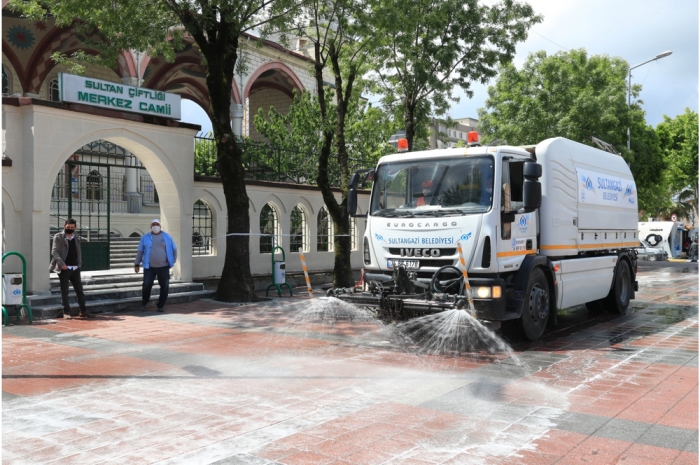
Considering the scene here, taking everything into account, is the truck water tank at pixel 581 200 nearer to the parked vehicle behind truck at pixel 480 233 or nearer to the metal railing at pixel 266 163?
the parked vehicle behind truck at pixel 480 233

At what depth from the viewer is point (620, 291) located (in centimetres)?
1277

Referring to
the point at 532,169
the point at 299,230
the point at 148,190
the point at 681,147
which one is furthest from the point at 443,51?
the point at 681,147

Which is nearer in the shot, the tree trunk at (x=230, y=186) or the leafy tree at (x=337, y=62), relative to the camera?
the tree trunk at (x=230, y=186)

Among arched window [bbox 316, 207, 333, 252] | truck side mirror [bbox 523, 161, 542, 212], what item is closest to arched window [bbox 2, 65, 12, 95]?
arched window [bbox 316, 207, 333, 252]

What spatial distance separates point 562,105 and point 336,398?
24.9m

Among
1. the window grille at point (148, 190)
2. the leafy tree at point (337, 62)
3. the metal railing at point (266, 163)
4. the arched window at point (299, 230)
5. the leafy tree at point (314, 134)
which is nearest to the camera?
the leafy tree at point (337, 62)

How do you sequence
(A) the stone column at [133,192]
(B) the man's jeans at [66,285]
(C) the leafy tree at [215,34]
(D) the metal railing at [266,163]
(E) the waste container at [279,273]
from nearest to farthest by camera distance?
(B) the man's jeans at [66,285]
(C) the leafy tree at [215,34]
(E) the waste container at [279,273]
(D) the metal railing at [266,163]
(A) the stone column at [133,192]

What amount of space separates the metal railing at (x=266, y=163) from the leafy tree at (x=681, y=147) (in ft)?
94.1

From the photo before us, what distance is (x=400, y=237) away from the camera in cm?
915

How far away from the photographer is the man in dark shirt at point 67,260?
11.4 meters

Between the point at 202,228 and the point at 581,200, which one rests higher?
the point at 581,200

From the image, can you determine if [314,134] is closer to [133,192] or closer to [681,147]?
[133,192]

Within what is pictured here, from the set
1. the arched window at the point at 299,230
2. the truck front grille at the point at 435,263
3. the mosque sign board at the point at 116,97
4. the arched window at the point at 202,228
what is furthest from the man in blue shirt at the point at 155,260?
the arched window at the point at 299,230

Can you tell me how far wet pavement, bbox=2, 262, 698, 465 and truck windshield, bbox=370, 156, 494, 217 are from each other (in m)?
1.92
